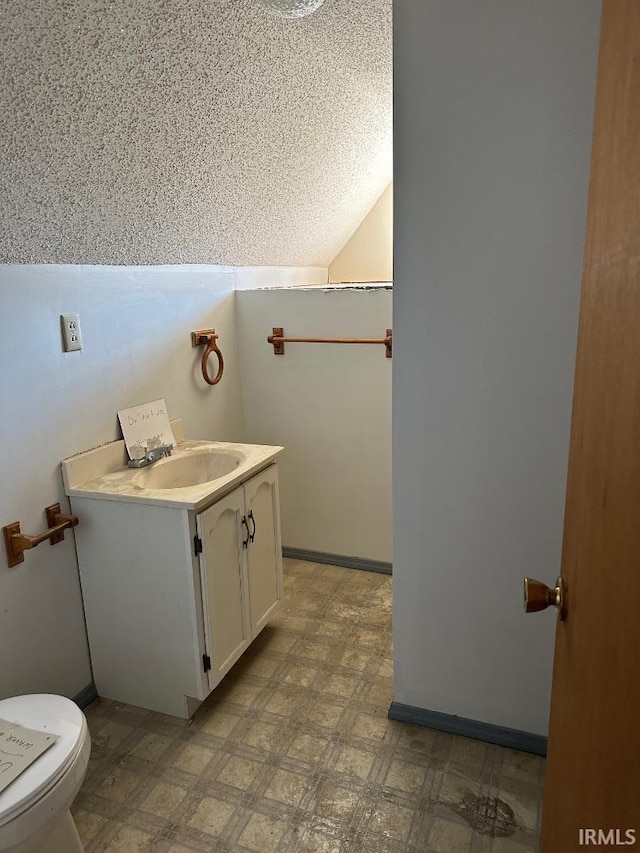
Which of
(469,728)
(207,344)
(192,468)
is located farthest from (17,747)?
(207,344)

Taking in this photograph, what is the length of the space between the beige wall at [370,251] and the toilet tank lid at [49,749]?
3288 mm

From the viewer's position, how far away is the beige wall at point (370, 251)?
4000mm

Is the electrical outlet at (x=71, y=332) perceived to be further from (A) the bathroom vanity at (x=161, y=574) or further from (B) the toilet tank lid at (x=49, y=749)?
(B) the toilet tank lid at (x=49, y=749)

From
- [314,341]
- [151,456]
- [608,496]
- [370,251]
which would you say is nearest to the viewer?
[608,496]

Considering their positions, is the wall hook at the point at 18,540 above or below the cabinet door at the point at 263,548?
above

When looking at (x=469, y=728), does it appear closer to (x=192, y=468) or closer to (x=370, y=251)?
(x=192, y=468)

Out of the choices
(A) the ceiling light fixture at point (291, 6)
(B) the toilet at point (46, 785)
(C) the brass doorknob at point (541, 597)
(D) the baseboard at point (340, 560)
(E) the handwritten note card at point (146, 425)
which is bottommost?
(D) the baseboard at point (340, 560)

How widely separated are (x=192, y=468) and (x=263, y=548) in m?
0.41

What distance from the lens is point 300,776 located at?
5.52 ft

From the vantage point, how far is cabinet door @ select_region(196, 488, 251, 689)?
1.82 m

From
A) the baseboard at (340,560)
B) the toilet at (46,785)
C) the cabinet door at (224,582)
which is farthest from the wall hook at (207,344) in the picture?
the toilet at (46,785)

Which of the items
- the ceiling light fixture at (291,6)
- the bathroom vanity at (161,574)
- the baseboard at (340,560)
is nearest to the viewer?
the ceiling light fixture at (291,6)

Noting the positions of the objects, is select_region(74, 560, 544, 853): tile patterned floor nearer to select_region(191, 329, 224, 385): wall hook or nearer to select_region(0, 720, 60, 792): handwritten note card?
select_region(0, 720, 60, 792): handwritten note card

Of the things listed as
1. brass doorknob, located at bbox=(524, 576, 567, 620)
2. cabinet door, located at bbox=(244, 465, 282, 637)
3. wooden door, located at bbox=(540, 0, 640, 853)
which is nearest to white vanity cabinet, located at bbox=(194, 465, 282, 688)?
cabinet door, located at bbox=(244, 465, 282, 637)
